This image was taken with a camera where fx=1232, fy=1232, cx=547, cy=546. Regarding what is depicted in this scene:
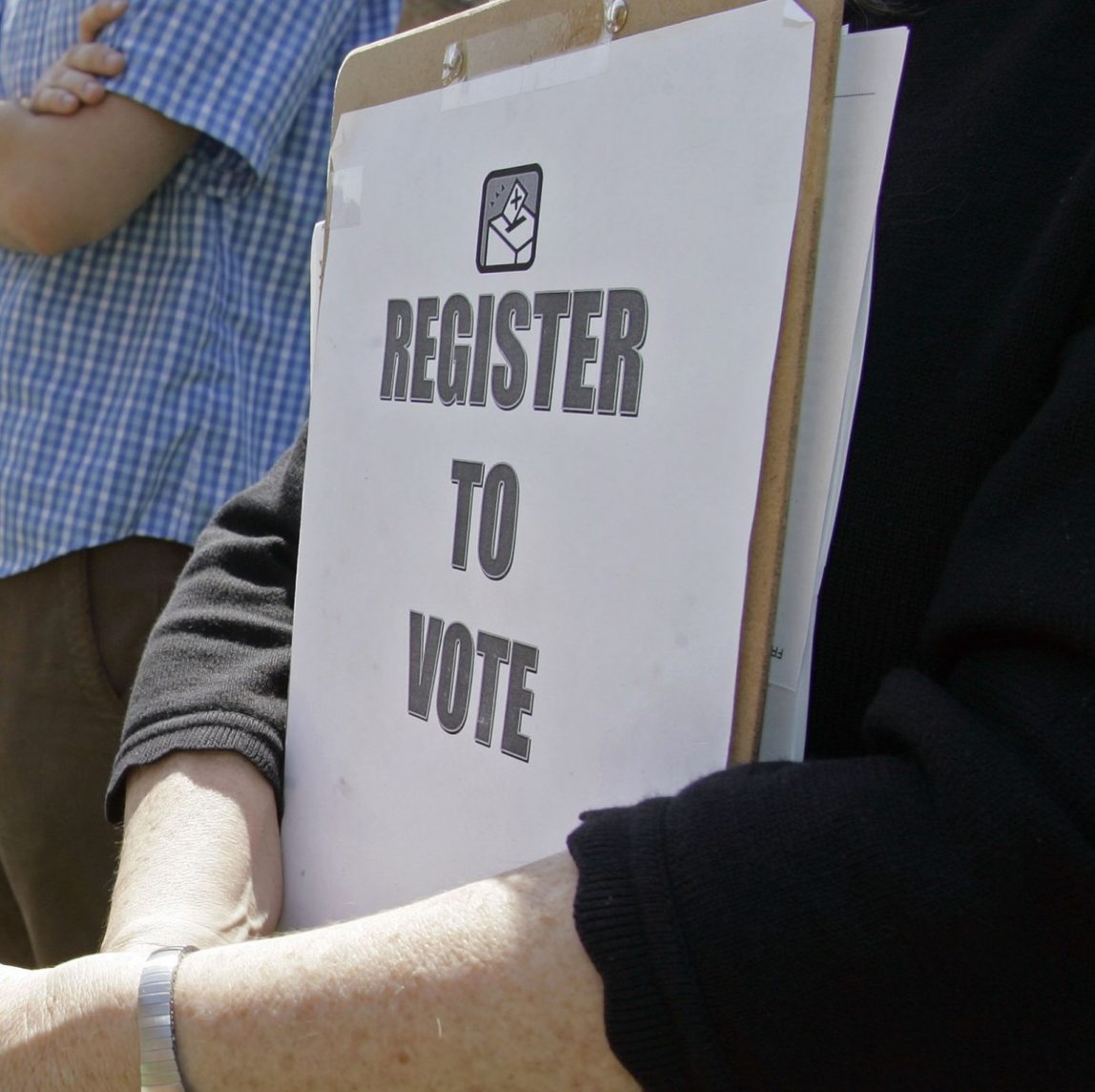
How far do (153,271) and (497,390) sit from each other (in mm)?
932

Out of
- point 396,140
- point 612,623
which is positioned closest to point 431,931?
point 612,623

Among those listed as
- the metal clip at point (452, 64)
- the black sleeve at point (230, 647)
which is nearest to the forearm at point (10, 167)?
the black sleeve at point (230, 647)

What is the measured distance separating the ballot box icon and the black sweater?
22cm

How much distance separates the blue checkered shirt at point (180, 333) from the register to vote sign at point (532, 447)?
2.05 ft

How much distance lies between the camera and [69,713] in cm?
157

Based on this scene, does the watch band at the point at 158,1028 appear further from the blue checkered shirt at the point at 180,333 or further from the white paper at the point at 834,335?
the blue checkered shirt at the point at 180,333

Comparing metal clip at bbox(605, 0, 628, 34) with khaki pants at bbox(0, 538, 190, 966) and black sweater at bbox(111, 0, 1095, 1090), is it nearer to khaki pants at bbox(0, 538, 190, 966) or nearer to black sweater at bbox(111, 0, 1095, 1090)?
black sweater at bbox(111, 0, 1095, 1090)

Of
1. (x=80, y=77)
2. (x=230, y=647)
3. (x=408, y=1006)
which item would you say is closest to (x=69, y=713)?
(x=230, y=647)

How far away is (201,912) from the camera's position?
84cm

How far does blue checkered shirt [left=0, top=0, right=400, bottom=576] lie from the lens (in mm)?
1535

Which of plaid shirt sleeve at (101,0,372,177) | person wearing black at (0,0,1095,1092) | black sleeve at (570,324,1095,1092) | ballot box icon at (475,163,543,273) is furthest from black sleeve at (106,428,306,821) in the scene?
plaid shirt sleeve at (101,0,372,177)

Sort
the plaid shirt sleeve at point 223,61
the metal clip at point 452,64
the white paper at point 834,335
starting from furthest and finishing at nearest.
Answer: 1. the plaid shirt sleeve at point 223,61
2. the metal clip at point 452,64
3. the white paper at point 834,335

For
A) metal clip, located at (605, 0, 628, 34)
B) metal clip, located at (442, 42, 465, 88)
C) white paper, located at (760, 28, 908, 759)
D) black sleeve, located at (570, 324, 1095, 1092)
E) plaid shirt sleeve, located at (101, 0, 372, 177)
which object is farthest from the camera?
plaid shirt sleeve, located at (101, 0, 372, 177)

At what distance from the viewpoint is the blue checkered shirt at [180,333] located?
154 cm
